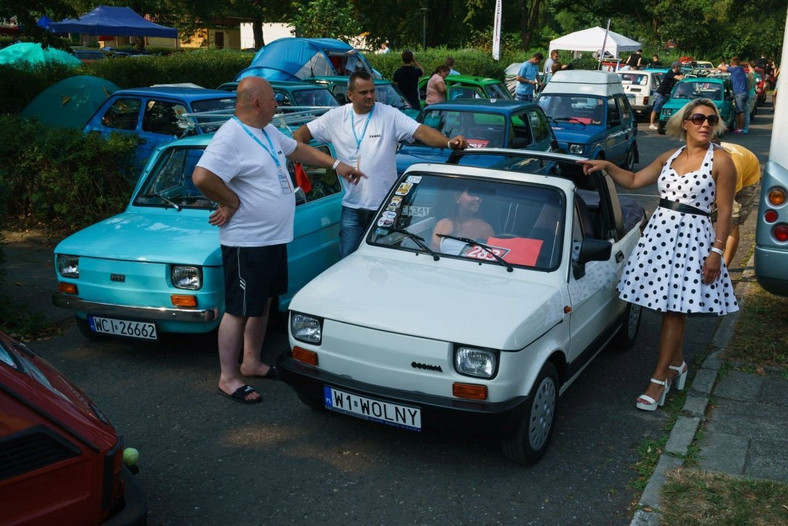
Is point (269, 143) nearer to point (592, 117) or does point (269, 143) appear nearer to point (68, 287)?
point (68, 287)

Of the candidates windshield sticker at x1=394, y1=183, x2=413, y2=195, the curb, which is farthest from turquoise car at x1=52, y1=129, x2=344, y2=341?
the curb

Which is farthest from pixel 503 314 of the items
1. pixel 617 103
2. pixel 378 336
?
pixel 617 103

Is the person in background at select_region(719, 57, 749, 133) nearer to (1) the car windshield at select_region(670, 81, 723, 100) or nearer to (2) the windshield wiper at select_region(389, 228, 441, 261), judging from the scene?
(1) the car windshield at select_region(670, 81, 723, 100)

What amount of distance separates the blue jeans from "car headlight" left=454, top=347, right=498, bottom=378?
2.23 m

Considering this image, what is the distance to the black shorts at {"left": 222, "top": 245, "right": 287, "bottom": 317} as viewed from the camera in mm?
5145

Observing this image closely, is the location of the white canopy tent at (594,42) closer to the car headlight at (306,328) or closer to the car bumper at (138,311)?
the car bumper at (138,311)

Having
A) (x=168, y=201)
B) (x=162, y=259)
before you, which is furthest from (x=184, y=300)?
(x=168, y=201)

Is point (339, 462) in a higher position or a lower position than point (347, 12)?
lower

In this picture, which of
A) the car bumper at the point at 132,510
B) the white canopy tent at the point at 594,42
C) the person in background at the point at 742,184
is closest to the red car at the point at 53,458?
the car bumper at the point at 132,510

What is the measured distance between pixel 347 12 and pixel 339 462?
2550 centimetres

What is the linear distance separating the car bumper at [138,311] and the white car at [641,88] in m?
24.6

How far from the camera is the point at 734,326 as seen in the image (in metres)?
6.92

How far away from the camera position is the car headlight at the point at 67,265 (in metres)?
5.97

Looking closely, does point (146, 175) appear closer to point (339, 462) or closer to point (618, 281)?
point (339, 462)
